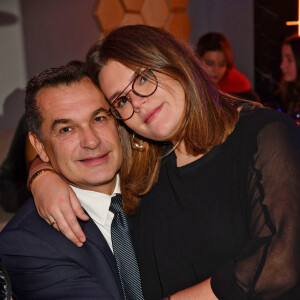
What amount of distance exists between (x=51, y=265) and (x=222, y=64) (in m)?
3.21

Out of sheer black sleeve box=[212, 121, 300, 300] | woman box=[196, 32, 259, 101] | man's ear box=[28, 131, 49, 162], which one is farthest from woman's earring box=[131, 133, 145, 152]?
woman box=[196, 32, 259, 101]

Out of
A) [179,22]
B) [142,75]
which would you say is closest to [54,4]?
[179,22]

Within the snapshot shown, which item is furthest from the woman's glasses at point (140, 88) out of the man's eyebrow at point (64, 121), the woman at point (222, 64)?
the woman at point (222, 64)

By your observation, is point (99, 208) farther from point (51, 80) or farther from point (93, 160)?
point (51, 80)

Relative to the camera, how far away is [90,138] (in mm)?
1662

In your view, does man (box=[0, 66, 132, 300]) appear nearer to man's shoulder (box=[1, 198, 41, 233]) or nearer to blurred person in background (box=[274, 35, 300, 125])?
man's shoulder (box=[1, 198, 41, 233])

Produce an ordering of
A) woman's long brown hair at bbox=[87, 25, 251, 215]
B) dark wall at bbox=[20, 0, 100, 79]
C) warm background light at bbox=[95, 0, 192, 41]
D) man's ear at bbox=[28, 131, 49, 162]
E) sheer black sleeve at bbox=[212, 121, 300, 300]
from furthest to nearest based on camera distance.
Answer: warm background light at bbox=[95, 0, 192, 41] → dark wall at bbox=[20, 0, 100, 79] → man's ear at bbox=[28, 131, 49, 162] → woman's long brown hair at bbox=[87, 25, 251, 215] → sheer black sleeve at bbox=[212, 121, 300, 300]

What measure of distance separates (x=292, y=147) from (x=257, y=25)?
5.42 m

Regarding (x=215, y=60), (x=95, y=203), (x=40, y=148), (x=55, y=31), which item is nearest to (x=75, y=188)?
(x=95, y=203)

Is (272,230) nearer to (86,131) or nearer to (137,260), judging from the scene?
(137,260)

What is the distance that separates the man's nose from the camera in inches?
65.3

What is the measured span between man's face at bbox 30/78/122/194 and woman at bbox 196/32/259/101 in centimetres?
262

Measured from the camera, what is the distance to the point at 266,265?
1204 mm

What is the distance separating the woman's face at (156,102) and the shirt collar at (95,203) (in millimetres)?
402
